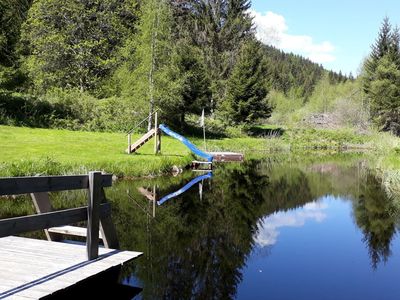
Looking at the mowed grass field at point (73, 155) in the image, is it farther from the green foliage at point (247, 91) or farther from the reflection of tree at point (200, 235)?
the green foliage at point (247, 91)

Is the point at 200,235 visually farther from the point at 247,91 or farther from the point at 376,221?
the point at 247,91

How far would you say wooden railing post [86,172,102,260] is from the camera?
22.6ft

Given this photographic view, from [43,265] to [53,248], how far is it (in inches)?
38.6

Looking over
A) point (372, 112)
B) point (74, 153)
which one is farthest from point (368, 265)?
point (372, 112)

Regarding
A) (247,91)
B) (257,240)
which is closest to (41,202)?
(257,240)

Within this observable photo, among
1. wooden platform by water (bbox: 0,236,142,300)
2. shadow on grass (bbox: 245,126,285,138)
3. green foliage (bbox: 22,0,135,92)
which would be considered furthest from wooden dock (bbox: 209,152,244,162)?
wooden platform by water (bbox: 0,236,142,300)

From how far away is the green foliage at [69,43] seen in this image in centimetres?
4272

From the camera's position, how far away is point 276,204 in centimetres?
1722

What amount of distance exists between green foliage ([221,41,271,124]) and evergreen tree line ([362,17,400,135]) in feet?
59.9

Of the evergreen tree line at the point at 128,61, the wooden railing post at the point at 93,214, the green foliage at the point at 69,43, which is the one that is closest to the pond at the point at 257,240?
the wooden railing post at the point at 93,214

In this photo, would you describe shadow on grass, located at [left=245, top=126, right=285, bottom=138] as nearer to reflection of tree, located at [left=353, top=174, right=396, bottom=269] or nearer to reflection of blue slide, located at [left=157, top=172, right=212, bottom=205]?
reflection of blue slide, located at [left=157, top=172, right=212, bottom=205]

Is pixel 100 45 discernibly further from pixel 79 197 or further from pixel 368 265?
pixel 368 265

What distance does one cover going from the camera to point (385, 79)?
54781 millimetres

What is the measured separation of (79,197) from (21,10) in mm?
40514
